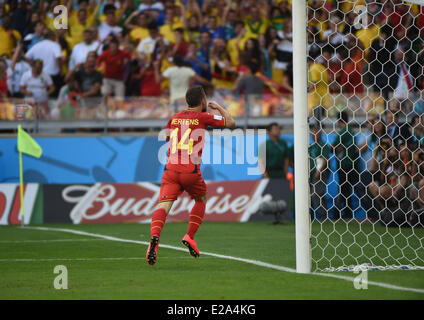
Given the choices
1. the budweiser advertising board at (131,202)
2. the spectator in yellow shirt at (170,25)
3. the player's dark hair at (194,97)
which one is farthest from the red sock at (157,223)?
the spectator in yellow shirt at (170,25)

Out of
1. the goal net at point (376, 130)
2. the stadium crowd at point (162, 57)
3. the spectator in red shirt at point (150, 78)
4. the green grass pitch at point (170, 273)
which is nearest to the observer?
the green grass pitch at point (170, 273)

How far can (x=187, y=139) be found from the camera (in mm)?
7477

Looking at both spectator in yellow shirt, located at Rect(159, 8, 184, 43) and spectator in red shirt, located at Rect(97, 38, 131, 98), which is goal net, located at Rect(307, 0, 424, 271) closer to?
spectator in yellow shirt, located at Rect(159, 8, 184, 43)

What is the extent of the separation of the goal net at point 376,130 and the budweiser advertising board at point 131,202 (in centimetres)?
157

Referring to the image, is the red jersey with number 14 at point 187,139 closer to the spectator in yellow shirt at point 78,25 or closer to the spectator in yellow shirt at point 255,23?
the spectator in yellow shirt at point 255,23

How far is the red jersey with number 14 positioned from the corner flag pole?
49.3 inches

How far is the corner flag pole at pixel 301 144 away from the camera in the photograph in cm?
657

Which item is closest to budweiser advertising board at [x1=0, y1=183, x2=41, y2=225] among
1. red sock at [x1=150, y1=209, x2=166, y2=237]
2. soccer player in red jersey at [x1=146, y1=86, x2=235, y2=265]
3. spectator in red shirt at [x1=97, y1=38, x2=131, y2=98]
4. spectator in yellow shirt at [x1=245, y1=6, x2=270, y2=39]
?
spectator in red shirt at [x1=97, y1=38, x2=131, y2=98]

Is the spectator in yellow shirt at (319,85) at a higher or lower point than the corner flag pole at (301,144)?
higher

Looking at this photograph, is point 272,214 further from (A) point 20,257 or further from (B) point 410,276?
(B) point 410,276

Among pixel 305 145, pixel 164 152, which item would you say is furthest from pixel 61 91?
pixel 305 145

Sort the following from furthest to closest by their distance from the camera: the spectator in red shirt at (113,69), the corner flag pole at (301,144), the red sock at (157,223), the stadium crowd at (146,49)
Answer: the spectator in red shirt at (113,69)
the stadium crowd at (146,49)
the red sock at (157,223)
the corner flag pole at (301,144)

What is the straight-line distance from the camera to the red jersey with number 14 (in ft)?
24.6

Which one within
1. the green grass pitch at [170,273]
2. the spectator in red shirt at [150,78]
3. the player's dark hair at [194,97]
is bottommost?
the green grass pitch at [170,273]
